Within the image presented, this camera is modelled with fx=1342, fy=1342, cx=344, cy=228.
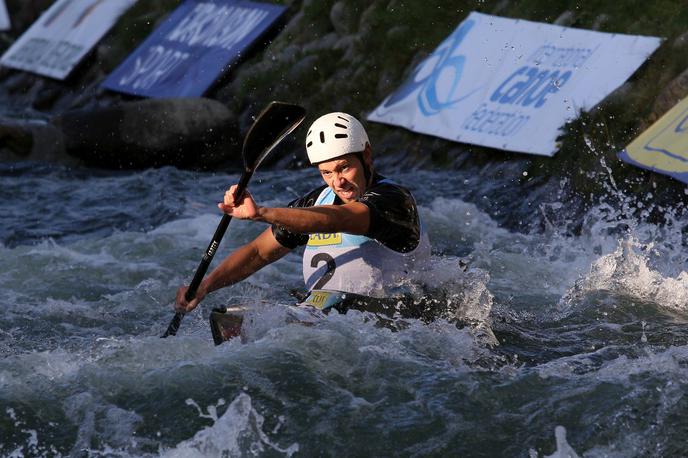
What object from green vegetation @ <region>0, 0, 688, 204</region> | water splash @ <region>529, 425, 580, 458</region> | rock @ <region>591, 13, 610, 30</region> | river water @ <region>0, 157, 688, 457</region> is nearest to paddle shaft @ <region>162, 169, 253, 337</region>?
river water @ <region>0, 157, 688, 457</region>

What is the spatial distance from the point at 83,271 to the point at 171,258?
725 millimetres

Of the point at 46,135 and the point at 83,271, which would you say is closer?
the point at 83,271

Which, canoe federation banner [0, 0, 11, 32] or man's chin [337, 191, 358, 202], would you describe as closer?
man's chin [337, 191, 358, 202]

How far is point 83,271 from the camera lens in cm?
998

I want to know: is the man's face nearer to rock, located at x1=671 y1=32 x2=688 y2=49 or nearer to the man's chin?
the man's chin

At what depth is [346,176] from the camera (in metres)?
6.47

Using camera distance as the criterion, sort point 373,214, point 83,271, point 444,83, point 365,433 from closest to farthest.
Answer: point 365,433
point 373,214
point 83,271
point 444,83

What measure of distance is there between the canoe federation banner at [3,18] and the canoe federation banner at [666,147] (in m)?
15.9

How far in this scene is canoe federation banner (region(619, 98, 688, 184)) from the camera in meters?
10.2

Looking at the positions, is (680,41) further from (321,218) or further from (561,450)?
(561,450)

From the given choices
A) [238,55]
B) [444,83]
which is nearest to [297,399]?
[444,83]

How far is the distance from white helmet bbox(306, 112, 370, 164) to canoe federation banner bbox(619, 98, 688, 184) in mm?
4273

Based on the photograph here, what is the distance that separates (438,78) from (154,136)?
3.38m

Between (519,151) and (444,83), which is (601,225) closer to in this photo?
(519,151)
